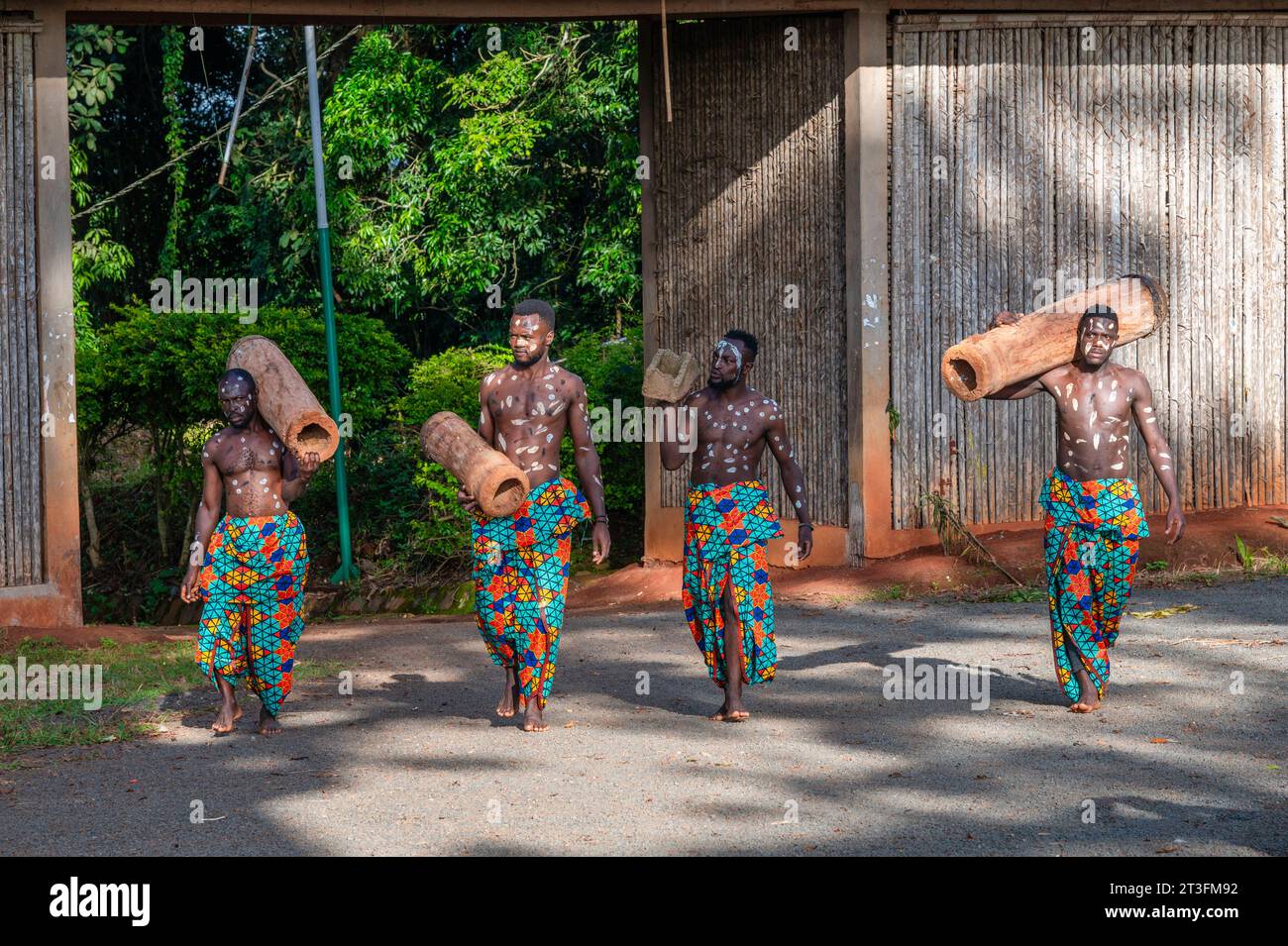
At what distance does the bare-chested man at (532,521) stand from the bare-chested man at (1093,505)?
202 centimetres

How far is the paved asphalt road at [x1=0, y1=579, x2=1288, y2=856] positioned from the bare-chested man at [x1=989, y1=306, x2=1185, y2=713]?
31cm

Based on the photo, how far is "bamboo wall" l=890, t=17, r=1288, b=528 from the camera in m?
11.2

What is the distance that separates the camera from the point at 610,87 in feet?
56.6

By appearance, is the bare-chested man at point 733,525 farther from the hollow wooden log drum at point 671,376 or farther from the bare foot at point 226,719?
the bare foot at point 226,719

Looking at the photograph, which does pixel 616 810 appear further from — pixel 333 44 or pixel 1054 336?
pixel 333 44

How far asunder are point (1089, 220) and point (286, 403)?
7.12m

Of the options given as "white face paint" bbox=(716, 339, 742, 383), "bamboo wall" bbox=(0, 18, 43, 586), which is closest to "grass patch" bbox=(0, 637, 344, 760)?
"bamboo wall" bbox=(0, 18, 43, 586)

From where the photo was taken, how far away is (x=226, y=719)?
691 cm

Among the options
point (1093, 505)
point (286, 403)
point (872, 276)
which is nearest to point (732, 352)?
point (1093, 505)

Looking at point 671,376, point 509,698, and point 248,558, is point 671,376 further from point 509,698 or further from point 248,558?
point 248,558

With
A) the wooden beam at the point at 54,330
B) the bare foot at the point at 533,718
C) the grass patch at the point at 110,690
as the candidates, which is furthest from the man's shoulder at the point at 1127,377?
the wooden beam at the point at 54,330

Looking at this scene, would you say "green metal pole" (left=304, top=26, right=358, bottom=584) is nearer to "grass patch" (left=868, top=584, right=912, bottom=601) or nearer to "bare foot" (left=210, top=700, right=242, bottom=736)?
"grass patch" (left=868, top=584, right=912, bottom=601)

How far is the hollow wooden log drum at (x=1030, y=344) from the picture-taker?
6.82 meters

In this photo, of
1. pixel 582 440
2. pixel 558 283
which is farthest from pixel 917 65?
pixel 558 283
